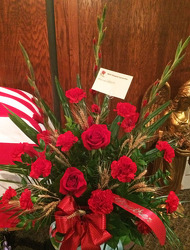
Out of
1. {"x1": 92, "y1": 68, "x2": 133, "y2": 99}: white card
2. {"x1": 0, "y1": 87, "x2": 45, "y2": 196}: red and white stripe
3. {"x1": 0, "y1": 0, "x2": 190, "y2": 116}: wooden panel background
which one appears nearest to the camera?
{"x1": 92, "y1": 68, "x2": 133, "y2": 99}: white card

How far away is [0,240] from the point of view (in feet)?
3.31

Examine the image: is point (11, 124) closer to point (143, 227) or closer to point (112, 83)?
point (112, 83)

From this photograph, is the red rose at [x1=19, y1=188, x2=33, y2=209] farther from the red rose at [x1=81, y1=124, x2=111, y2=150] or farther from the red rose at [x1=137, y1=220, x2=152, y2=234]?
the red rose at [x1=137, y1=220, x2=152, y2=234]

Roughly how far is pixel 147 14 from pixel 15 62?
0.70 meters

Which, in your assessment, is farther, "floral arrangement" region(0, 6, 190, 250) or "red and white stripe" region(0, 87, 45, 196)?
"red and white stripe" region(0, 87, 45, 196)

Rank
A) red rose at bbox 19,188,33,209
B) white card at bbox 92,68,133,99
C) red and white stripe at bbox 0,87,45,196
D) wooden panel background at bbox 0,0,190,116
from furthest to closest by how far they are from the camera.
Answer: wooden panel background at bbox 0,0,190,116 → red and white stripe at bbox 0,87,45,196 → white card at bbox 92,68,133,99 → red rose at bbox 19,188,33,209

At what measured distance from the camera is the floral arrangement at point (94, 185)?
0.55 m

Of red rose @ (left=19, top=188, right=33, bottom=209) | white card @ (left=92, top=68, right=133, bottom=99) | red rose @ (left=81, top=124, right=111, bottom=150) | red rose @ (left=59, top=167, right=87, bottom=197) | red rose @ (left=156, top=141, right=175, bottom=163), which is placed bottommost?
red rose @ (left=19, top=188, right=33, bottom=209)

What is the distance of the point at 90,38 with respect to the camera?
1.20 m

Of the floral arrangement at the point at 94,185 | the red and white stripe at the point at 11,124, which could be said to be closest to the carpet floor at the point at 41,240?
the red and white stripe at the point at 11,124

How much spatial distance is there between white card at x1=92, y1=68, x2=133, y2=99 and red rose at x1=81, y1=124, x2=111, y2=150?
0.13 metres

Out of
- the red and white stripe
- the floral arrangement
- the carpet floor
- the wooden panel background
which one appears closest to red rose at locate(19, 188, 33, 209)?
the floral arrangement

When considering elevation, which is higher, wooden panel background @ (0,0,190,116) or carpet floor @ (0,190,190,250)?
wooden panel background @ (0,0,190,116)

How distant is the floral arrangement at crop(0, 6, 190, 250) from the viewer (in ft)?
1.81
